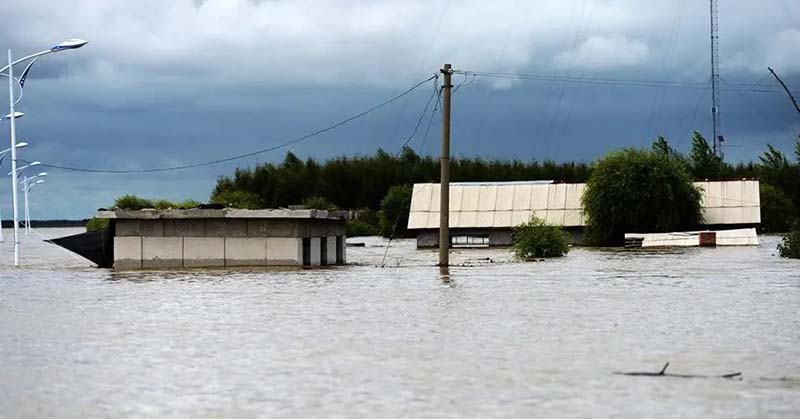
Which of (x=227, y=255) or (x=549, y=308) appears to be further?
(x=227, y=255)

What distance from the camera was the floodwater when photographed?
40.6 feet

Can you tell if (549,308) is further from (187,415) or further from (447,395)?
(187,415)

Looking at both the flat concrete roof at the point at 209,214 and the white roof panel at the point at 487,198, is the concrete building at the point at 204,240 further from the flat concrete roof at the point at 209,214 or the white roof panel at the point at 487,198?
the white roof panel at the point at 487,198

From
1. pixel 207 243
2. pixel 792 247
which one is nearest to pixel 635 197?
pixel 792 247

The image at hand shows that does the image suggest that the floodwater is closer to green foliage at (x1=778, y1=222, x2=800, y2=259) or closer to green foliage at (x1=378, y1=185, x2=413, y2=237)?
green foliage at (x1=778, y1=222, x2=800, y2=259)

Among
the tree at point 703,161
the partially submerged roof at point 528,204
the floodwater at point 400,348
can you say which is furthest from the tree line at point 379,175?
→ the floodwater at point 400,348

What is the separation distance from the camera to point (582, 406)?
11930mm

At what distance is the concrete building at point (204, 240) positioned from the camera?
3950 centimetres

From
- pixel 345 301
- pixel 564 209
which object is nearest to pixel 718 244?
pixel 564 209

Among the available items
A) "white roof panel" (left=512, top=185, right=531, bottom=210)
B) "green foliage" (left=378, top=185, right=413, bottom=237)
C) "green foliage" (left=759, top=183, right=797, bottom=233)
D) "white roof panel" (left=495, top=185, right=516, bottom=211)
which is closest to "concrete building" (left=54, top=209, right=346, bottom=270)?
"white roof panel" (left=495, top=185, right=516, bottom=211)

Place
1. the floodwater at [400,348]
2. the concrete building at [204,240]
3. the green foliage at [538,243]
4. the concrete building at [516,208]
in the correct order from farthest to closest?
the concrete building at [516,208] → the green foliage at [538,243] → the concrete building at [204,240] → the floodwater at [400,348]

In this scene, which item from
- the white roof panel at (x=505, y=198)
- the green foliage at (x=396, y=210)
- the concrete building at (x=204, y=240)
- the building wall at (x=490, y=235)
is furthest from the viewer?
the green foliage at (x=396, y=210)

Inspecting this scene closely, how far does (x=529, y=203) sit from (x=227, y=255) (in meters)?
32.5

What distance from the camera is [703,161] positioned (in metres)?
120
